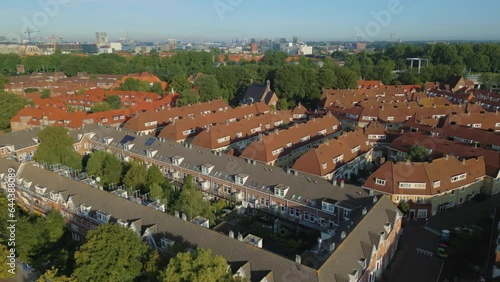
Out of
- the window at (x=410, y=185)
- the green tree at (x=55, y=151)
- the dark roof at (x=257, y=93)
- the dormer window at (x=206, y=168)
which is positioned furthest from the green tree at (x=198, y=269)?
the dark roof at (x=257, y=93)

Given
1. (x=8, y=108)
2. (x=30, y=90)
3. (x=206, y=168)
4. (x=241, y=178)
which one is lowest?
(x=241, y=178)

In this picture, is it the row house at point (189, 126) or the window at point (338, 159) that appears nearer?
the window at point (338, 159)

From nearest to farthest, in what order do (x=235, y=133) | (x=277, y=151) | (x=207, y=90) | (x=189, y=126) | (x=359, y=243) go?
1. (x=359, y=243)
2. (x=277, y=151)
3. (x=235, y=133)
4. (x=189, y=126)
5. (x=207, y=90)

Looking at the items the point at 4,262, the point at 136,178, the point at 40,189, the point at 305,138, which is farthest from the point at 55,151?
the point at 305,138

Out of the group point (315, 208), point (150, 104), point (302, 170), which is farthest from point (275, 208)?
point (150, 104)

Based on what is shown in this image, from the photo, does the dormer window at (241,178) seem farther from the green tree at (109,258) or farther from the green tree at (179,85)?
the green tree at (179,85)

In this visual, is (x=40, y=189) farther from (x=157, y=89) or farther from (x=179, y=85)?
(x=179, y=85)
